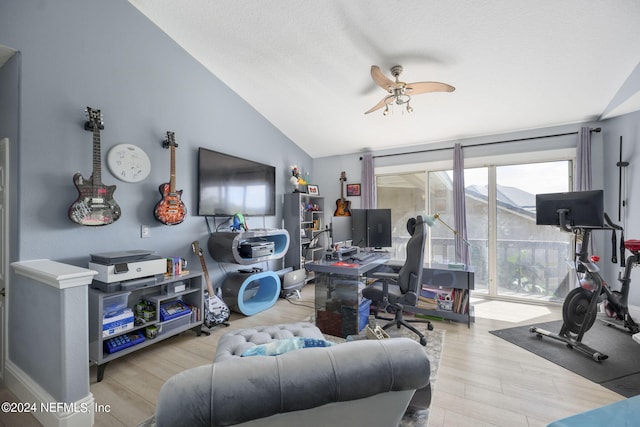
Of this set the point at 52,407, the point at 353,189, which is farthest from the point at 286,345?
the point at 353,189

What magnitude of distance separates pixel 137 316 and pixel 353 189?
12.1 ft

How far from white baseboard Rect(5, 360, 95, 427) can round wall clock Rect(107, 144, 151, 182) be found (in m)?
1.57

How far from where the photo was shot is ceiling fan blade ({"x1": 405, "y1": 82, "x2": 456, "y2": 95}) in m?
2.30

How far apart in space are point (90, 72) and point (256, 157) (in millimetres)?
2052

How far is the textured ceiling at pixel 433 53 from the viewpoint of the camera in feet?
6.84

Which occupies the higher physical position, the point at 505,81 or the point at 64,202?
the point at 505,81

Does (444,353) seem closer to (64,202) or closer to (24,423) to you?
→ (24,423)

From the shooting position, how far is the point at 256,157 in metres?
4.00

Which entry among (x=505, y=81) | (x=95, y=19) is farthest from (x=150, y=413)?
(x=505, y=81)

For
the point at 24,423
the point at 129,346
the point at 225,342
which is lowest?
the point at 24,423

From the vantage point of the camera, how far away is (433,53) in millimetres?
2463

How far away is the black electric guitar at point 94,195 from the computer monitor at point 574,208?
13.0 feet

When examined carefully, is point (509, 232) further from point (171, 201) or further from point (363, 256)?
point (171, 201)

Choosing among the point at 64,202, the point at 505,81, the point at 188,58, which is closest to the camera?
the point at 64,202
